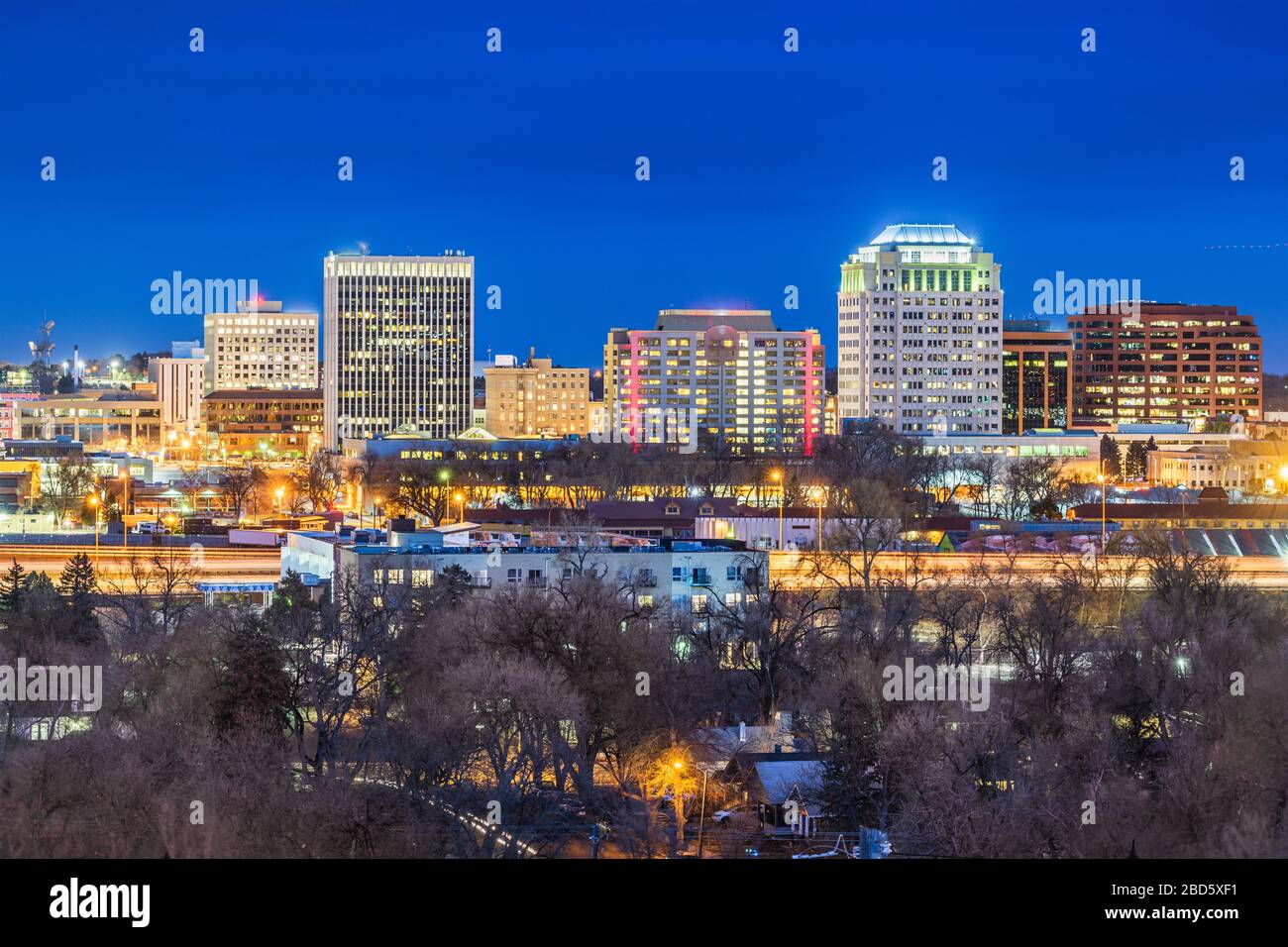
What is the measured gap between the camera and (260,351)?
429 feet

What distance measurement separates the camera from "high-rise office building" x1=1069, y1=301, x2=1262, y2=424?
114 meters

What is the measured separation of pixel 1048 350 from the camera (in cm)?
10631

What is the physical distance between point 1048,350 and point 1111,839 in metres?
93.8

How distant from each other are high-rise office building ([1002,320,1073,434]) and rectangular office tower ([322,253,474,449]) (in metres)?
30.9

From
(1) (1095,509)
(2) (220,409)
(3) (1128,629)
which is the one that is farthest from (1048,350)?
(3) (1128,629)

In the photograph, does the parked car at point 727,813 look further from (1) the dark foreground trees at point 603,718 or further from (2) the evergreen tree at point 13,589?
A: (2) the evergreen tree at point 13,589

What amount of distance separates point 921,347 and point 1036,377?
15.7 meters

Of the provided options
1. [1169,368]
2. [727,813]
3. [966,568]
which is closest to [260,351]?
[1169,368]

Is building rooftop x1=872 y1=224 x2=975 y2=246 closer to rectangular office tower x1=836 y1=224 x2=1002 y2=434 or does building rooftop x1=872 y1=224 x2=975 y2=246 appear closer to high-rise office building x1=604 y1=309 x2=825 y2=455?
rectangular office tower x1=836 y1=224 x2=1002 y2=434

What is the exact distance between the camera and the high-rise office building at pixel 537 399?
113375 millimetres

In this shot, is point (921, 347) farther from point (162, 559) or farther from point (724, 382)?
point (162, 559)

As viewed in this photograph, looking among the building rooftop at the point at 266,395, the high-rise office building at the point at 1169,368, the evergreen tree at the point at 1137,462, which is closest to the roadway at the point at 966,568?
the evergreen tree at the point at 1137,462
